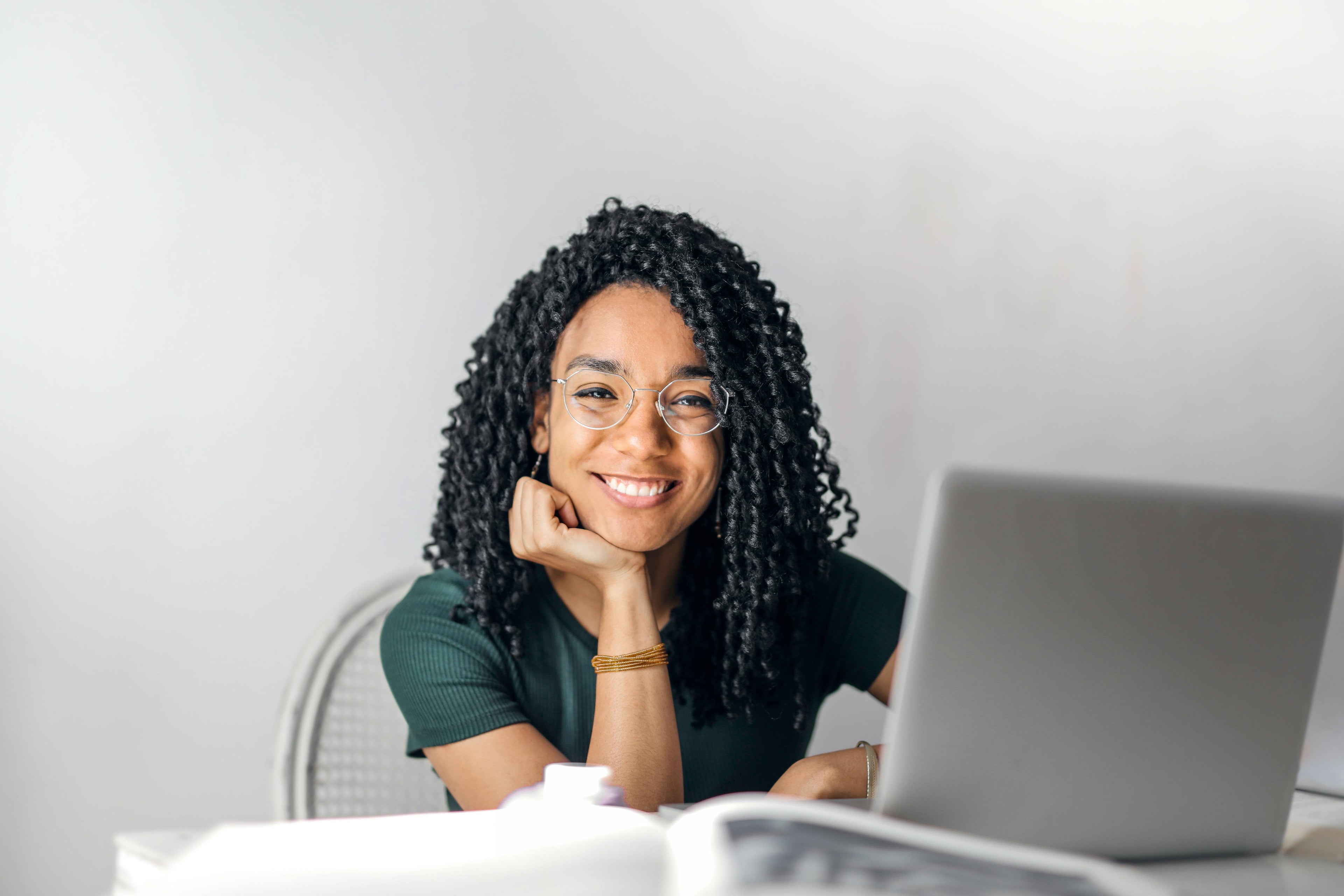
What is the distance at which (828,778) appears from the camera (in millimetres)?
1039

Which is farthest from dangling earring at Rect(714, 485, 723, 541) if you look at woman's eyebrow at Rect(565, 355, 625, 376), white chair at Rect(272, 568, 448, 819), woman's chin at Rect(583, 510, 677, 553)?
white chair at Rect(272, 568, 448, 819)

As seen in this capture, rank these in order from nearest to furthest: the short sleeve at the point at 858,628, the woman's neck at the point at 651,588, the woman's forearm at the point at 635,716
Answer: the woman's forearm at the point at 635,716
the woman's neck at the point at 651,588
the short sleeve at the point at 858,628

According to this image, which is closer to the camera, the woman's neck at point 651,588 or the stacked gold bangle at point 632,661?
the stacked gold bangle at point 632,661

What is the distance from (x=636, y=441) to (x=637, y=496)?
0.08 meters

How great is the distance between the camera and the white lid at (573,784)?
674 millimetres

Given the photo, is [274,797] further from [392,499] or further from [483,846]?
[483,846]

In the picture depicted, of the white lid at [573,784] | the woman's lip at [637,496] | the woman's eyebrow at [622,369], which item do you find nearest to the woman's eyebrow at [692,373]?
the woman's eyebrow at [622,369]

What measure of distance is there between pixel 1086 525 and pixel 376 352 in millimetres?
1508

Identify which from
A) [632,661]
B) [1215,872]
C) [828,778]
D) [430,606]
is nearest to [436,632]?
[430,606]

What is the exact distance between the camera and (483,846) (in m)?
0.60

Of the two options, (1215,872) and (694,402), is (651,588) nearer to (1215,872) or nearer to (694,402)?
(694,402)

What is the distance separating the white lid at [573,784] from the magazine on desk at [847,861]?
0.10 meters

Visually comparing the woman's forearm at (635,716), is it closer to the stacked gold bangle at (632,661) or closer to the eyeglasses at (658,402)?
the stacked gold bangle at (632,661)

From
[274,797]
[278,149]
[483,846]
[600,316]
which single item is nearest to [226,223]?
[278,149]
